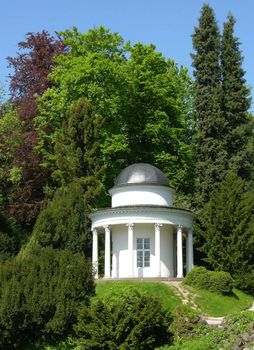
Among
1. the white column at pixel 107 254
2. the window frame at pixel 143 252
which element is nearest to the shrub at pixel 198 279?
the window frame at pixel 143 252

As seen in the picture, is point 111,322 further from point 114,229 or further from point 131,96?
point 131,96

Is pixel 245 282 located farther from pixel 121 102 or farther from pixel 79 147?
pixel 121 102

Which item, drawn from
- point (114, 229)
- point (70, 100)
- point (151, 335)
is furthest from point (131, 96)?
point (151, 335)

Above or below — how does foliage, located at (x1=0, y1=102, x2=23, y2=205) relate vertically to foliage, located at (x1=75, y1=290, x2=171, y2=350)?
above

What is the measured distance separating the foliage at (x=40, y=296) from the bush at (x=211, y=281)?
903 centimetres

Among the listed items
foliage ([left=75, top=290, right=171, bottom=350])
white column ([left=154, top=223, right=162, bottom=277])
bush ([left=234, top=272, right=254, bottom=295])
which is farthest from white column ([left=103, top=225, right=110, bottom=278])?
foliage ([left=75, top=290, right=171, bottom=350])

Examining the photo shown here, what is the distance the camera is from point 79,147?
137ft

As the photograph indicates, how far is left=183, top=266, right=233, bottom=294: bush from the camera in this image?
33156 millimetres

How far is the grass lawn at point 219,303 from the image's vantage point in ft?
101

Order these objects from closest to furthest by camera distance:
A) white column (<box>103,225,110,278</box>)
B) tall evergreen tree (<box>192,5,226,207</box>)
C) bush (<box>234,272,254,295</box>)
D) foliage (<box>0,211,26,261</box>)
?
bush (<box>234,272,254,295</box>)
white column (<box>103,225,110,278</box>)
foliage (<box>0,211,26,261</box>)
tall evergreen tree (<box>192,5,226,207</box>)

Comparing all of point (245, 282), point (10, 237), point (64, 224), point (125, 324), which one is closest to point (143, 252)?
point (64, 224)

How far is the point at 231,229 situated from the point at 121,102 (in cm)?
1428

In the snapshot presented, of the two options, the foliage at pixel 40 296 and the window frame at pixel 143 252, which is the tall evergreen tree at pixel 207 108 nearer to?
the window frame at pixel 143 252

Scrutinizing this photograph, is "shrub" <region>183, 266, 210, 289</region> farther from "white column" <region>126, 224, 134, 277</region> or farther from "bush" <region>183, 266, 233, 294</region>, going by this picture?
"white column" <region>126, 224, 134, 277</region>
